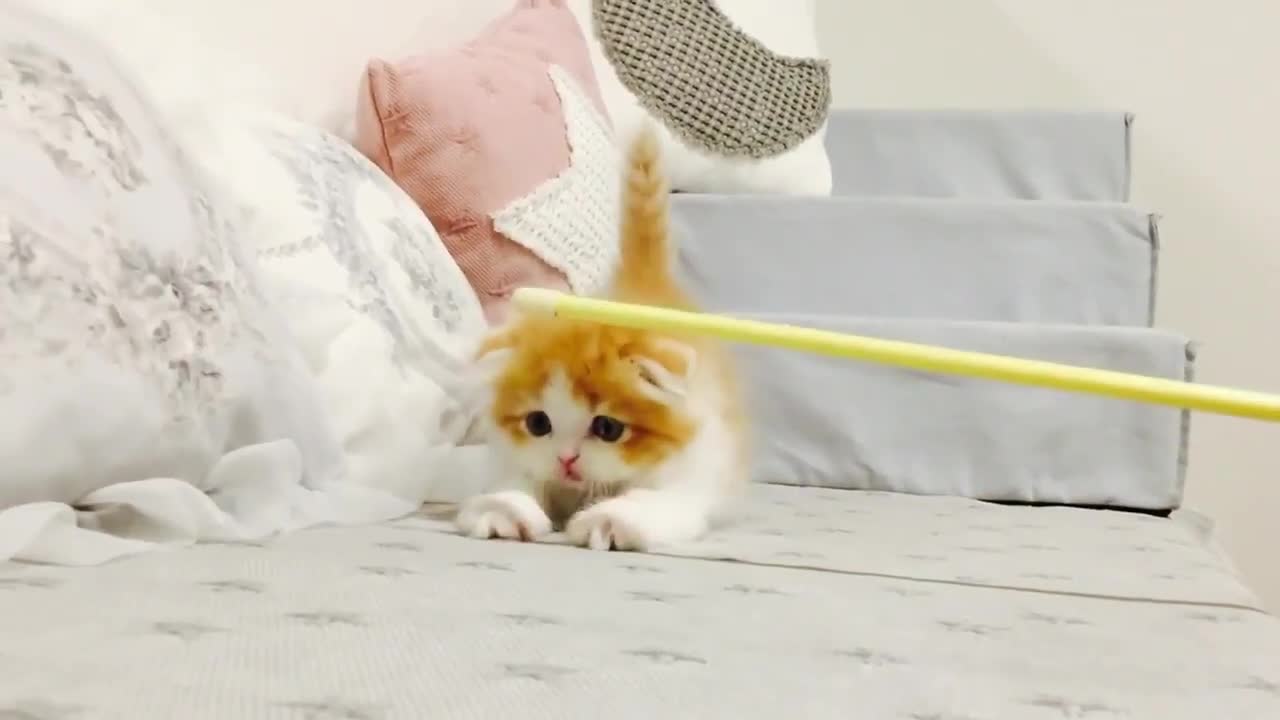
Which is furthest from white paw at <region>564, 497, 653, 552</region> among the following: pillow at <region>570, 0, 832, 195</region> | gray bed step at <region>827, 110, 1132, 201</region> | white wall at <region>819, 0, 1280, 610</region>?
white wall at <region>819, 0, 1280, 610</region>

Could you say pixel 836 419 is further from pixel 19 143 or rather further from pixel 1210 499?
pixel 1210 499

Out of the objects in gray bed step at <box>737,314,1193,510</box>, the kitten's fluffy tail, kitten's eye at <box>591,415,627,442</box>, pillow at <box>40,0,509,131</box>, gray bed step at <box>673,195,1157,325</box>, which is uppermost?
pillow at <box>40,0,509,131</box>

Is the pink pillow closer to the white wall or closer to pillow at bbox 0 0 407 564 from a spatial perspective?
pillow at bbox 0 0 407 564

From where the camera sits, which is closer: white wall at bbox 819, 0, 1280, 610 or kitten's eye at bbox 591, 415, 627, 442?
kitten's eye at bbox 591, 415, 627, 442

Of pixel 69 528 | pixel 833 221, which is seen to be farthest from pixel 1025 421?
pixel 69 528

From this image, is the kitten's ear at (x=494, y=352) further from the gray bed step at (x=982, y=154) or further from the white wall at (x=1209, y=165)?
the white wall at (x=1209, y=165)

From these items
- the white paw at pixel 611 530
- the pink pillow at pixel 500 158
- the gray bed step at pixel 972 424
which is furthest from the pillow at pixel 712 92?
the white paw at pixel 611 530

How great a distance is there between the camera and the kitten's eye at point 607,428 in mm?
975

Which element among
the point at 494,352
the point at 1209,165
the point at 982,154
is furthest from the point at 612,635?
the point at 1209,165

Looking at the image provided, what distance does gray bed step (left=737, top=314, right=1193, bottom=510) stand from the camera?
4.23 feet

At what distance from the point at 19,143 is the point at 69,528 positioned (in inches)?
8.5

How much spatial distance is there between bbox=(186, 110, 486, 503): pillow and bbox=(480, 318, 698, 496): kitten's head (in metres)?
0.08

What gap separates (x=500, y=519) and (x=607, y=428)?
13cm

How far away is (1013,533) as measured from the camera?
1.07 m
